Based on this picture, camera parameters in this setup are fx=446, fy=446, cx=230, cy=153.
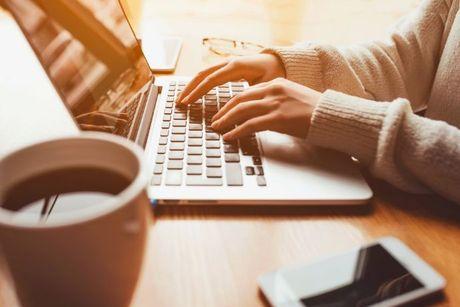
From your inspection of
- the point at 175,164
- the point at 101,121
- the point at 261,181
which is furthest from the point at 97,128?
the point at 261,181

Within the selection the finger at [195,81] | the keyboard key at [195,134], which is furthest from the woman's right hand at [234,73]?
the keyboard key at [195,134]

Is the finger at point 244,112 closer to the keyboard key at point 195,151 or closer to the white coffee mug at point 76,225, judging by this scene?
the keyboard key at point 195,151

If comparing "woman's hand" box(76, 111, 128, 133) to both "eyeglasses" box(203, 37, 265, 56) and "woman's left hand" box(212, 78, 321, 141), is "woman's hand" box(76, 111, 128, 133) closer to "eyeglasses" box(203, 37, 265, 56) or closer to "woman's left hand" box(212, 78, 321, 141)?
"woman's left hand" box(212, 78, 321, 141)

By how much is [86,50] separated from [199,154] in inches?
8.7

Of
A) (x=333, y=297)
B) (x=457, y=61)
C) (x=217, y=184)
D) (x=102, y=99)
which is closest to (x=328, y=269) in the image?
(x=333, y=297)

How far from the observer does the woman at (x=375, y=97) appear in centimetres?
50

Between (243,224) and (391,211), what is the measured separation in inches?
6.5

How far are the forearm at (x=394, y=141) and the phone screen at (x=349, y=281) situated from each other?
13 centimetres

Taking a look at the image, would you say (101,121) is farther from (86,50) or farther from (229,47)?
(229,47)

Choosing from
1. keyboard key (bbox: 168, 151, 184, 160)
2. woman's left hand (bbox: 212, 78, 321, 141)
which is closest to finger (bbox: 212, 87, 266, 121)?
woman's left hand (bbox: 212, 78, 321, 141)

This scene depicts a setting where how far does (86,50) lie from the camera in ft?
2.00

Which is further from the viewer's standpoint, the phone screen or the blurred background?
the blurred background

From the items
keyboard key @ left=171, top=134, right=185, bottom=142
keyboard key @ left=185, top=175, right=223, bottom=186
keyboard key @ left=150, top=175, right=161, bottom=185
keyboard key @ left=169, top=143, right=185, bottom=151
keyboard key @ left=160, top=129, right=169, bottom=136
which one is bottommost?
keyboard key @ left=160, top=129, right=169, bottom=136

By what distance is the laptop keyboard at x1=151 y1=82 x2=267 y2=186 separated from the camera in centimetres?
50
